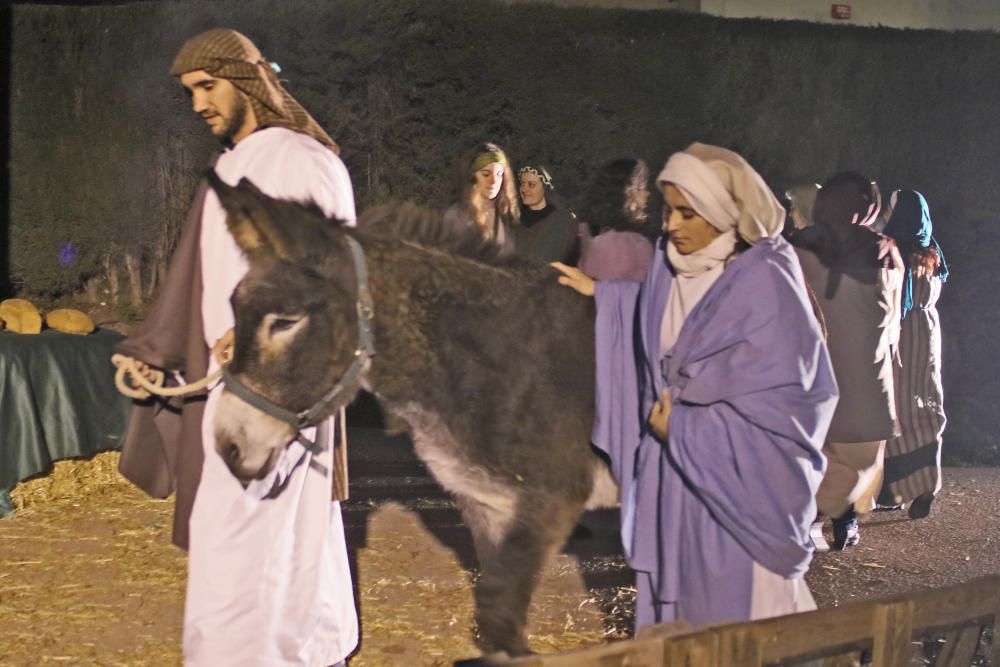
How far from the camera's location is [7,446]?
23.9 ft

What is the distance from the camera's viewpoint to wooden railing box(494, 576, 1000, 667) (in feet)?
9.15

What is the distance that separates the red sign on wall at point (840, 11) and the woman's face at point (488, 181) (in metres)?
6.63

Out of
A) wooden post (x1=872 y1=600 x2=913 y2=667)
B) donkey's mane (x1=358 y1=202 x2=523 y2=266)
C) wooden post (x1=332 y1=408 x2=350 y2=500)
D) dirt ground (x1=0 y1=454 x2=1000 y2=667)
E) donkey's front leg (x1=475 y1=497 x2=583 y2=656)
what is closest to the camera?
wooden post (x1=872 y1=600 x2=913 y2=667)

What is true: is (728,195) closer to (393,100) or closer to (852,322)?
(852,322)

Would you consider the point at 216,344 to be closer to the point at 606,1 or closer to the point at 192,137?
the point at 192,137

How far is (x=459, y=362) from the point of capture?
12.8 feet

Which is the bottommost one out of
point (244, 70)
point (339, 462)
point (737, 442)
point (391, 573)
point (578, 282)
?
point (391, 573)

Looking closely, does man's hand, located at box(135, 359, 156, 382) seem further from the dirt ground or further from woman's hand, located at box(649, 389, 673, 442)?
woman's hand, located at box(649, 389, 673, 442)

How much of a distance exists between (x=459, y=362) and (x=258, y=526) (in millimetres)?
883

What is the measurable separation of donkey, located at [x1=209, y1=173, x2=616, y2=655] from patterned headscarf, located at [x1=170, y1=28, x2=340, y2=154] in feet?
1.63

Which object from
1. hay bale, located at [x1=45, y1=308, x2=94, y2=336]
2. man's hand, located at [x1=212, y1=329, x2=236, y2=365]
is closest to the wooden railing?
man's hand, located at [x1=212, y1=329, x2=236, y2=365]

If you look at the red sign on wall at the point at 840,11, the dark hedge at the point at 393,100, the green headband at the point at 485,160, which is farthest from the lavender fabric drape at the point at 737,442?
the red sign on wall at the point at 840,11

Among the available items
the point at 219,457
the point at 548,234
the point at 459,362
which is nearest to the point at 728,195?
the point at 459,362

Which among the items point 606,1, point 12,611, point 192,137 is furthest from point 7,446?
point 606,1
